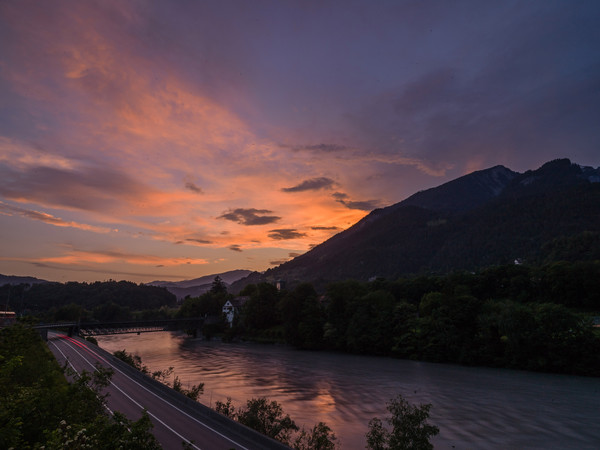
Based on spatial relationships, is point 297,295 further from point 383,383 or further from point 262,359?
point 383,383

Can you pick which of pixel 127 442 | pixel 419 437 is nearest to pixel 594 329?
pixel 419 437

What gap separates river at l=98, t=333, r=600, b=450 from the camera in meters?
30.9

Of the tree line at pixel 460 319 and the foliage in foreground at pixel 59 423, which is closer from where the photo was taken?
the foliage in foreground at pixel 59 423

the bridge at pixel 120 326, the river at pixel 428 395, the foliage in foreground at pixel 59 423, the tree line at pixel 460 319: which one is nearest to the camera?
the foliage in foreground at pixel 59 423

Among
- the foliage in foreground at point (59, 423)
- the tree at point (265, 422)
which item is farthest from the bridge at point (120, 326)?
the foliage in foreground at point (59, 423)

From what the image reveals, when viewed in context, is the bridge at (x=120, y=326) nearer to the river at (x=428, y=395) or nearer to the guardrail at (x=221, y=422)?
the river at (x=428, y=395)

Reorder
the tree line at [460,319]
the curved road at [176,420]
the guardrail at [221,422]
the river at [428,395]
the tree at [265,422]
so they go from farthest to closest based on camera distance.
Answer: the tree line at [460,319] → the river at [428,395] → the tree at [265,422] → the curved road at [176,420] → the guardrail at [221,422]

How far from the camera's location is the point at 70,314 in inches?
6452

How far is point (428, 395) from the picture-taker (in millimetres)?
44062

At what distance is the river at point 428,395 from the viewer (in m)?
30.9

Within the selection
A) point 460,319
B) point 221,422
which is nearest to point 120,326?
point 460,319

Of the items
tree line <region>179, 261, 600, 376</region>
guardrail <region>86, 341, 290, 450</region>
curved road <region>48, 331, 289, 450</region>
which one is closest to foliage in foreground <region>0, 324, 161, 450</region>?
curved road <region>48, 331, 289, 450</region>

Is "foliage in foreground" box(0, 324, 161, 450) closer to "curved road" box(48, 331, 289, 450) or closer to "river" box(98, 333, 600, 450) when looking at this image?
"curved road" box(48, 331, 289, 450)

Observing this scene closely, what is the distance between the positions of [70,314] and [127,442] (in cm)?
18946
